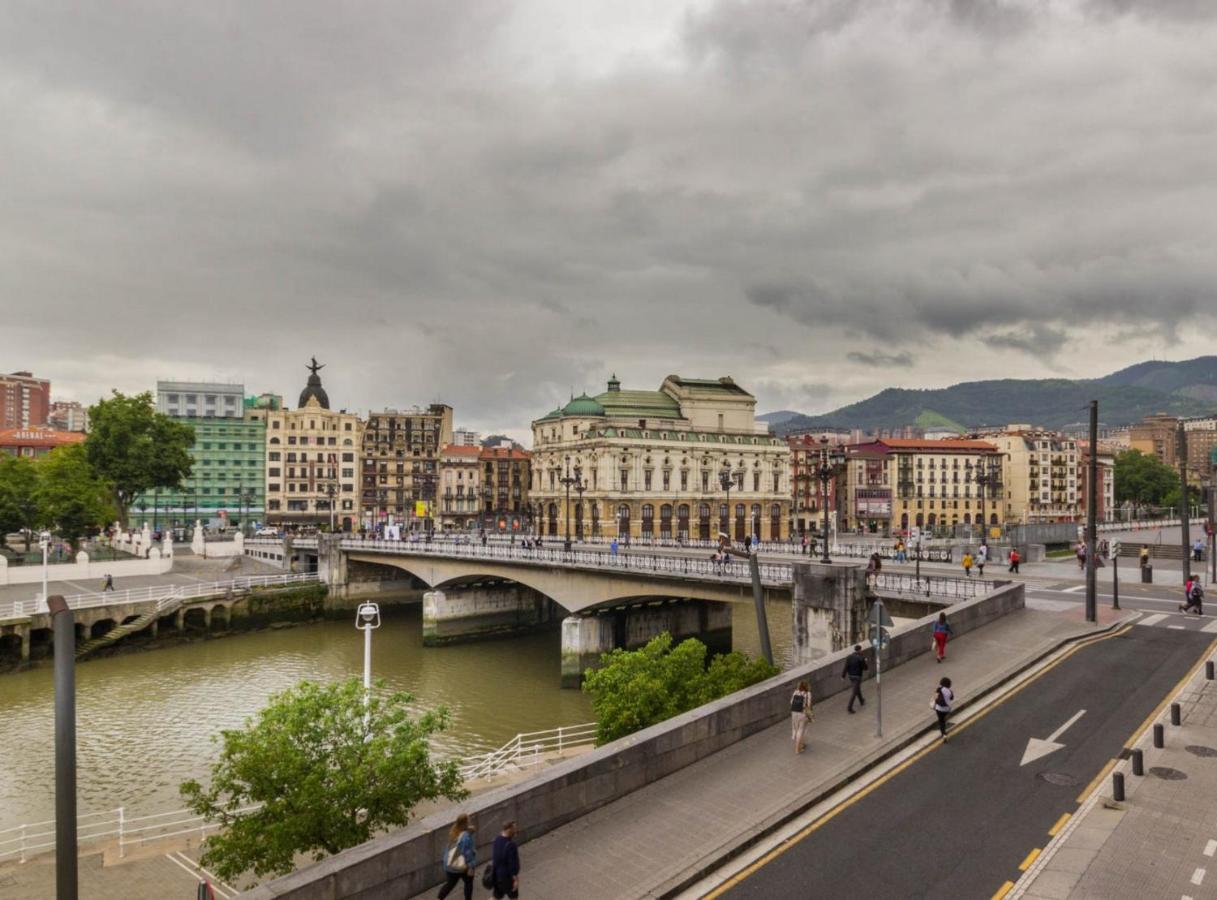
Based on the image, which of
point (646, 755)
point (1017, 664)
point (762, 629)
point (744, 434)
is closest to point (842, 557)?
point (762, 629)

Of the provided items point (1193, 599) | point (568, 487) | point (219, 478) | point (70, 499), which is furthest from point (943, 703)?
point (219, 478)

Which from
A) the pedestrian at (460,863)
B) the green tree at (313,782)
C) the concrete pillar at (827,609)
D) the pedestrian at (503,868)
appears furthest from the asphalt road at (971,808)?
the concrete pillar at (827,609)

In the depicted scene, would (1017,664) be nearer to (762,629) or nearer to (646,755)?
(762,629)

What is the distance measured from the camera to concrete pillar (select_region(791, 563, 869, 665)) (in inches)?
1341

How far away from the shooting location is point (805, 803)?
1502 cm

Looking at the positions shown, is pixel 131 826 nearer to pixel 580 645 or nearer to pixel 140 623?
pixel 580 645

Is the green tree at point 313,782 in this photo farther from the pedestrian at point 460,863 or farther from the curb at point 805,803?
the curb at point 805,803

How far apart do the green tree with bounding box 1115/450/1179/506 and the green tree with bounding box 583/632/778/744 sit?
590ft

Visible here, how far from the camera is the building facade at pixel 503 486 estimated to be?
146 meters

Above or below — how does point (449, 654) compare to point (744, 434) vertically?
below

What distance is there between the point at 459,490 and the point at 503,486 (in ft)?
29.1

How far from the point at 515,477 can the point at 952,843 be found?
138392 millimetres

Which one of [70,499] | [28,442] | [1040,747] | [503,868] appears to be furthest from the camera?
[28,442]

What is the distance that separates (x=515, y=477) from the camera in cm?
15012
